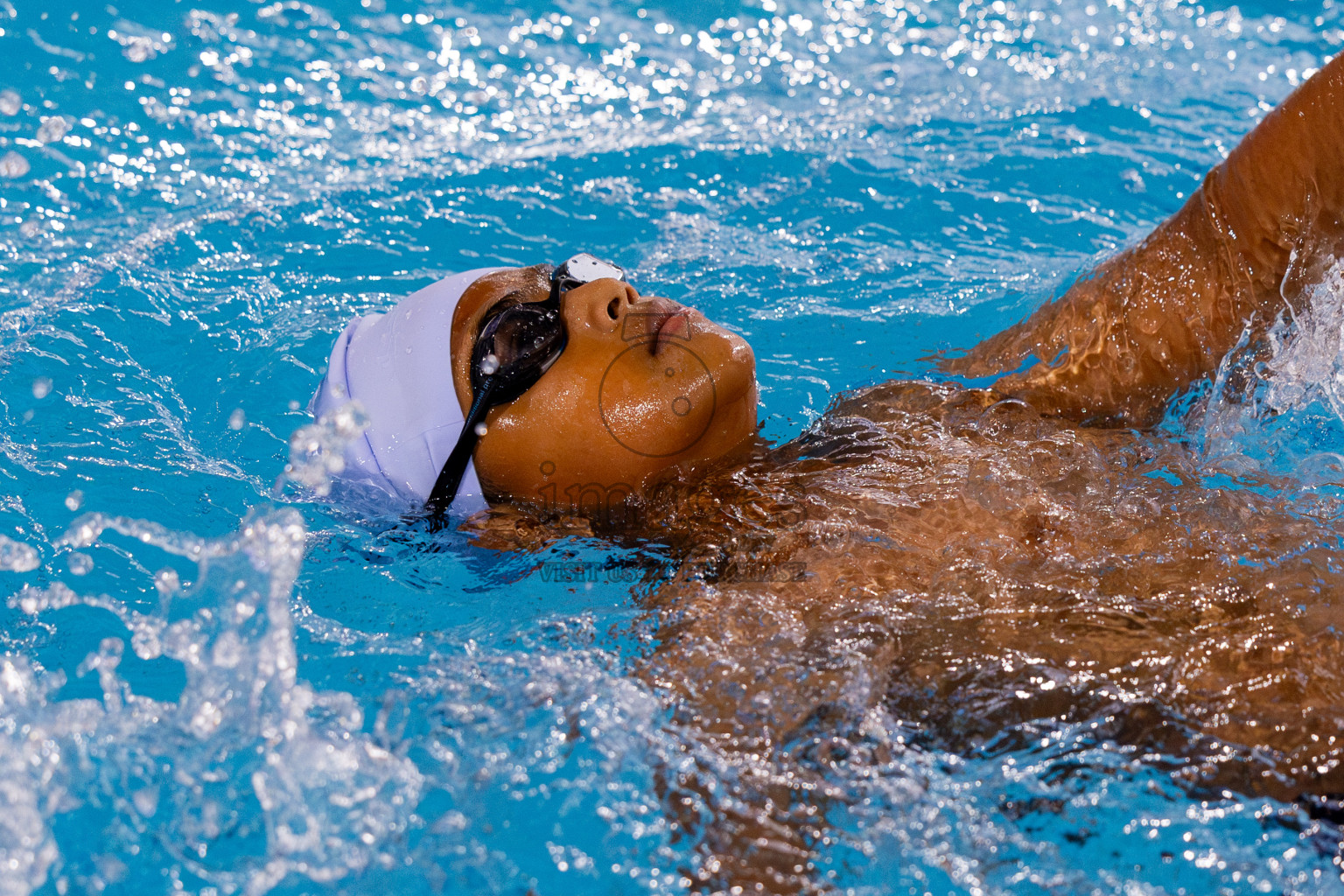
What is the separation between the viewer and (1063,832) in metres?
1.93

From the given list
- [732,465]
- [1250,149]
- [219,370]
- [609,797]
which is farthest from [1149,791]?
[219,370]

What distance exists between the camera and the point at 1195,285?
270 centimetres

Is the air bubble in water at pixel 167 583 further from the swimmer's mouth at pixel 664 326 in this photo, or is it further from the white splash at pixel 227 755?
the swimmer's mouth at pixel 664 326

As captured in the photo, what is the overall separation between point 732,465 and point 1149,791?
1221 mm

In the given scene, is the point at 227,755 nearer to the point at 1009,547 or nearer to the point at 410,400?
the point at 410,400

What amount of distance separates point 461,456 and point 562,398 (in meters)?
0.30

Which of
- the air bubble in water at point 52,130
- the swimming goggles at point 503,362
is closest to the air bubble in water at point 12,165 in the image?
the air bubble in water at point 52,130

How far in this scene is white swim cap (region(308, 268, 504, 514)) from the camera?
101 inches

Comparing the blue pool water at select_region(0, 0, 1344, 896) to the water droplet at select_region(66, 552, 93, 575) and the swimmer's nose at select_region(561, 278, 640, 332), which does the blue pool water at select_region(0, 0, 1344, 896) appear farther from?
the swimmer's nose at select_region(561, 278, 640, 332)

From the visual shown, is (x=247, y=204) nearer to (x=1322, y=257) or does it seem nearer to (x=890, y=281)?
(x=890, y=281)

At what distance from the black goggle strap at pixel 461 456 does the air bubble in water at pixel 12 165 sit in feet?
11.8

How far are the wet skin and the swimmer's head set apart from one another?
0.01 meters

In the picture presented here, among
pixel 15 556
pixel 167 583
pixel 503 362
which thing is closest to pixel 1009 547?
pixel 503 362

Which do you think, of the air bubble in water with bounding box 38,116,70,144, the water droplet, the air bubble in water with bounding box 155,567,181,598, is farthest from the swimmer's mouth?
the air bubble in water with bounding box 38,116,70,144
